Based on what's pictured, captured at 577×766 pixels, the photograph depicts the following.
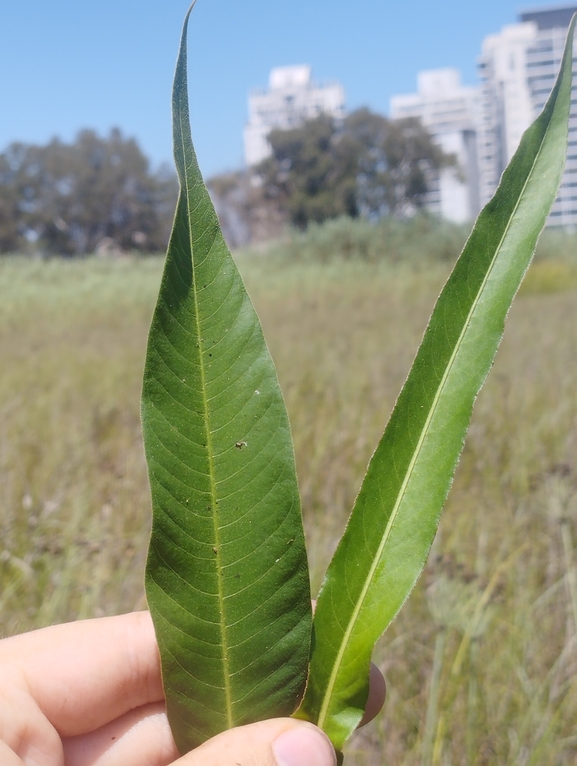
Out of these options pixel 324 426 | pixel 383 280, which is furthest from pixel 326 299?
pixel 324 426

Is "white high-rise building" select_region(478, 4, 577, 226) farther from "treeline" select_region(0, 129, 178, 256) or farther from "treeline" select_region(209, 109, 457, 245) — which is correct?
"treeline" select_region(0, 129, 178, 256)

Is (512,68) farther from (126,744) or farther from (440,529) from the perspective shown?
(126,744)

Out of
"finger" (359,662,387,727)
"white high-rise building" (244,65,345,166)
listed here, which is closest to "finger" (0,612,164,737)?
"finger" (359,662,387,727)

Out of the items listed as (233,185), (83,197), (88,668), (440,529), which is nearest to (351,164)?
(233,185)

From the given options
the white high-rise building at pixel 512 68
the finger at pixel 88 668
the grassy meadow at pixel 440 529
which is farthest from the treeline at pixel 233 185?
the white high-rise building at pixel 512 68

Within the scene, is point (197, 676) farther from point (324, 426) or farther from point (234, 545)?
point (324, 426)

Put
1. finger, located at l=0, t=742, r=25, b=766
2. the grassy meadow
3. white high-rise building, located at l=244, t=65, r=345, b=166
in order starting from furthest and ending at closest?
white high-rise building, located at l=244, t=65, r=345, b=166
the grassy meadow
finger, located at l=0, t=742, r=25, b=766
